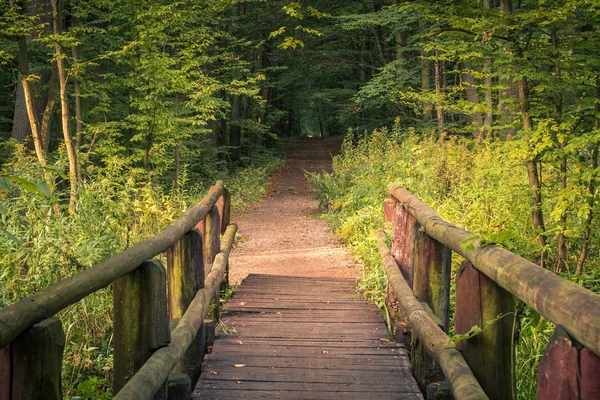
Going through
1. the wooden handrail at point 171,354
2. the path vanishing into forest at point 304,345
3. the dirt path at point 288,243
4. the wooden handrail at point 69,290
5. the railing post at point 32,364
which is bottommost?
the dirt path at point 288,243

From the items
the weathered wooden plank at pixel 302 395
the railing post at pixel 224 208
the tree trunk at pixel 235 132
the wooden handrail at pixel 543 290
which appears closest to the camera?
the wooden handrail at pixel 543 290

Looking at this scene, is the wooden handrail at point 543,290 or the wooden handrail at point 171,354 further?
the wooden handrail at point 171,354

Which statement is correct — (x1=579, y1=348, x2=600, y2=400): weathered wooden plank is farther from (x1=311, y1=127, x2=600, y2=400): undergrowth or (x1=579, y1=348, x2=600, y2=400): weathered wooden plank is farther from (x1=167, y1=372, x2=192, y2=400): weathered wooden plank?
(x1=167, y1=372, x2=192, y2=400): weathered wooden plank

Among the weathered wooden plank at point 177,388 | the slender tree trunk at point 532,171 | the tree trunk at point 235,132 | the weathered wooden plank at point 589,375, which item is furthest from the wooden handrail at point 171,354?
the tree trunk at point 235,132

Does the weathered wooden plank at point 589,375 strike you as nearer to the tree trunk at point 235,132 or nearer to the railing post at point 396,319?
the railing post at point 396,319

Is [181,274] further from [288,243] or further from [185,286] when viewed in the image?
[288,243]

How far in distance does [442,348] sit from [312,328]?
8.43 feet

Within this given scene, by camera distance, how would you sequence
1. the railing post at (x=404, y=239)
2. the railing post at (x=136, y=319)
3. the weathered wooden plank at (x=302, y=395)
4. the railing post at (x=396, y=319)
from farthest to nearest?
1. the railing post at (x=404, y=239)
2. the railing post at (x=396, y=319)
3. the weathered wooden plank at (x=302, y=395)
4. the railing post at (x=136, y=319)

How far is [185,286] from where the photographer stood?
4500mm

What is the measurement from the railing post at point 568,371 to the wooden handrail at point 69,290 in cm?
161

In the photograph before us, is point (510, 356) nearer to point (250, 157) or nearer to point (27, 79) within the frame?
point (27, 79)

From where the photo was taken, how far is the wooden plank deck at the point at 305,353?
13.5 feet

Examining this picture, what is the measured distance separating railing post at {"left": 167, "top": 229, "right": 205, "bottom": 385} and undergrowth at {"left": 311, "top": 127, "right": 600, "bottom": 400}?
2.29 m

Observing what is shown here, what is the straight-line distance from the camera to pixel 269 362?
4641 mm
